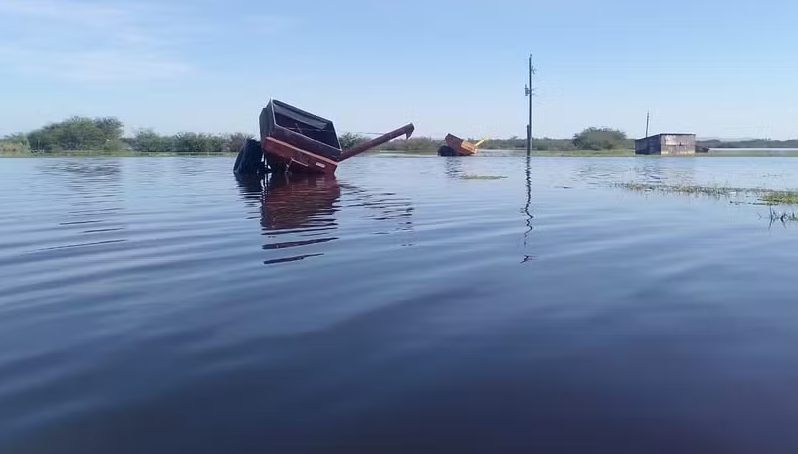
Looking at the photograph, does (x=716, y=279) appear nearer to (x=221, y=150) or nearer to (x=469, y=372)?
(x=469, y=372)

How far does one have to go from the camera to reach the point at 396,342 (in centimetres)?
507

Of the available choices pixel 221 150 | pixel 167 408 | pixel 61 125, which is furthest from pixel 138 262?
pixel 61 125

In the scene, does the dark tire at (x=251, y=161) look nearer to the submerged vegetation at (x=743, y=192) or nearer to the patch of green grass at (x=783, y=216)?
Answer: the submerged vegetation at (x=743, y=192)

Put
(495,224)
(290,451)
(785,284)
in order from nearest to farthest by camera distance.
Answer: (290,451) → (785,284) → (495,224)

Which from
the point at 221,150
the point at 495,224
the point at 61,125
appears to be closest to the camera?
the point at 495,224

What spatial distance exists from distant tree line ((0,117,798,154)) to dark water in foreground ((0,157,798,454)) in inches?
2544

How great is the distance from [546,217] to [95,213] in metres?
10.2

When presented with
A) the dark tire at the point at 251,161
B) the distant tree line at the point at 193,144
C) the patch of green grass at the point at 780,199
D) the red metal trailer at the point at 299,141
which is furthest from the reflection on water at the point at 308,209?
the distant tree line at the point at 193,144

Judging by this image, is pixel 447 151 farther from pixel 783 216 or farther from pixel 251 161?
pixel 783 216

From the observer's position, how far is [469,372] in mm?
4449

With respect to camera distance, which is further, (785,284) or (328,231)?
(328,231)

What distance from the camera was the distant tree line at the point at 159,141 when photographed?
77312 mm

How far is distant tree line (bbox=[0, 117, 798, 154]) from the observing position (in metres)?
77.3

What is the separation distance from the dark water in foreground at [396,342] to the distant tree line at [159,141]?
2544 inches
